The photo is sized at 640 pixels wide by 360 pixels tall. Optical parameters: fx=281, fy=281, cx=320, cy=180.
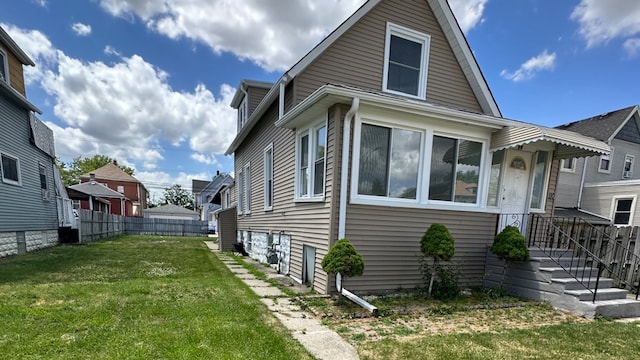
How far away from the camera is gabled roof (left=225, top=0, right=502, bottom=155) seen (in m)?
6.27

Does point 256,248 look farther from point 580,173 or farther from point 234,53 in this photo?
point 580,173

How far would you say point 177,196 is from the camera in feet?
212

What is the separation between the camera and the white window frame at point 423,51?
6832 millimetres

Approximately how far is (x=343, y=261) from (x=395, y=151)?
2.35m

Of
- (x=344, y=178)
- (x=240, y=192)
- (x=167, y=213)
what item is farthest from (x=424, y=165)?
(x=167, y=213)

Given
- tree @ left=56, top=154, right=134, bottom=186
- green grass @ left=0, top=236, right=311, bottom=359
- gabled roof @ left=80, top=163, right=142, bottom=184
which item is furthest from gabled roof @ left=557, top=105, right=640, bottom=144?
tree @ left=56, top=154, right=134, bottom=186

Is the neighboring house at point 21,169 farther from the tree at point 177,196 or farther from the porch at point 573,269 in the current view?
the tree at point 177,196

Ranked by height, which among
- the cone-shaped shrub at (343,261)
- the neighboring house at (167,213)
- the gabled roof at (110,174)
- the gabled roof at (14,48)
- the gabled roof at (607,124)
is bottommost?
the neighboring house at (167,213)

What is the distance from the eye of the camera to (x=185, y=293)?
16.4ft

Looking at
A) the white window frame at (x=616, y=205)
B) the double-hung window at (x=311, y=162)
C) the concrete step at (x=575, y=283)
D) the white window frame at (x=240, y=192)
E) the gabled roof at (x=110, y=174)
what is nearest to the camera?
the concrete step at (x=575, y=283)

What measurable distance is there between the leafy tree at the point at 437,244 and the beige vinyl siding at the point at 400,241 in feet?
1.20

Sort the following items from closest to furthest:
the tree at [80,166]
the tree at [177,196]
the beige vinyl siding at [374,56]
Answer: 1. the beige vinyl siding at [374,56]
2. the tree at [80,166]
3. the tree at [177,196]

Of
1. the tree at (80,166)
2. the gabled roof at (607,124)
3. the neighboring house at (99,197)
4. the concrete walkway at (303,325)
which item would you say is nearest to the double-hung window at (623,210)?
the gabled roof at (607,124)

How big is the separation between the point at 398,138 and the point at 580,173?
552 inches
